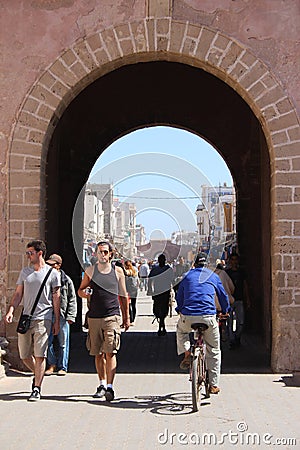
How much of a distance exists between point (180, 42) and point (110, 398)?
4629mm

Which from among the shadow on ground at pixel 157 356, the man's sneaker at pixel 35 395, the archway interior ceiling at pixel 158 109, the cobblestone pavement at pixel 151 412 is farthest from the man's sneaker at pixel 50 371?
the archway interior ceiling at pixel 158 109

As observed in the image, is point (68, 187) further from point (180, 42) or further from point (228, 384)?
point (228, 384)

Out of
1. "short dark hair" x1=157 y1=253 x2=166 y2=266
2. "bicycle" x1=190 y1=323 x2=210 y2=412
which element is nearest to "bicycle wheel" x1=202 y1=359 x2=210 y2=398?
"bicycle" x1=190 y1=323 x2=210 y2=412

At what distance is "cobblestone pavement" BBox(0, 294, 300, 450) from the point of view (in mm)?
5945

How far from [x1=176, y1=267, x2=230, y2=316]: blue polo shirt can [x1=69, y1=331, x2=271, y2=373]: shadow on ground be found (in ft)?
7.35

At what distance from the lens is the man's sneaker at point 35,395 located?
7.53 meters

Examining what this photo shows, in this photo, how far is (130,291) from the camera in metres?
15.5

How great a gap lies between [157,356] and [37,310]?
13.0 feet

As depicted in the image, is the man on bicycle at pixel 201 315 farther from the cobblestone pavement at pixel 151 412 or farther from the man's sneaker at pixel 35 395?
the man's sneaker at pixel 35 395

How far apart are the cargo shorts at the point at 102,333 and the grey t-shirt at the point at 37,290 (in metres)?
0.47

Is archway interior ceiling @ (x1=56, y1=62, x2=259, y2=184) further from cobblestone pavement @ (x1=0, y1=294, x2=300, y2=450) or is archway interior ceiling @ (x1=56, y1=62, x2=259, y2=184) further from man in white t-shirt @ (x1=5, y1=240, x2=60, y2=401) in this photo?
man in white t-shirt @ (x1=5, y1=240, x2=60, y2=401)

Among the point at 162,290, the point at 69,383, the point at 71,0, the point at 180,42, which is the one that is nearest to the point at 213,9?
the point at 180,42

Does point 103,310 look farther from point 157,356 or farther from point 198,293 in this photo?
point 157,356

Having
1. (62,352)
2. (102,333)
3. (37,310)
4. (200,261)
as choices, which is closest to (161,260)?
(62,352)
